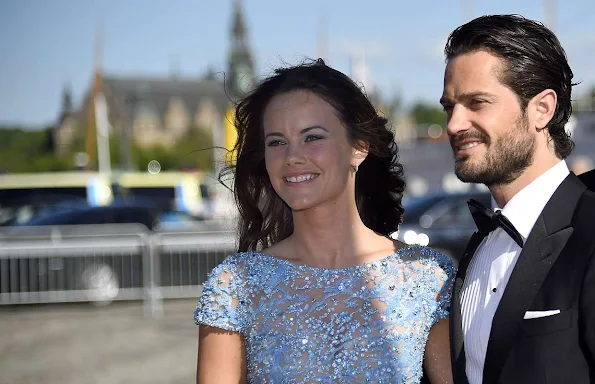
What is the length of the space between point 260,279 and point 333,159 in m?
0.50

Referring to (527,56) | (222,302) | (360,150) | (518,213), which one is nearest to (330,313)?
(222,302)

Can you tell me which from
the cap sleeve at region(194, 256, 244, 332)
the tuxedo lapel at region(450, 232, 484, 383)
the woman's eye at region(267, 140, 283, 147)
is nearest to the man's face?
the tuxedo lapel at region(450, 232, 484, 383)

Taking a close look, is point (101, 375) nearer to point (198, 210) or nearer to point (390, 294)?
point (390, 294)

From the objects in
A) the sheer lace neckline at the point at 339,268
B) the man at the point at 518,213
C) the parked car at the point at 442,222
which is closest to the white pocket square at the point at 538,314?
the man at the point at 518,213

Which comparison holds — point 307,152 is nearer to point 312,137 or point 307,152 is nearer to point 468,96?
point 312,137

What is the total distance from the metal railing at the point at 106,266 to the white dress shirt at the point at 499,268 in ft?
30.9

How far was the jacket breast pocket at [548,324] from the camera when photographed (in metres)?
2.13

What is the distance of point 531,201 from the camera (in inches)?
94.8

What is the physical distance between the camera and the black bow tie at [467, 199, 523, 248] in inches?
94.4

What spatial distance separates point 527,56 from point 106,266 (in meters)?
10.5

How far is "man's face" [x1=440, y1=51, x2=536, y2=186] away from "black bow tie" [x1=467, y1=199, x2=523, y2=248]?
0.33 feet

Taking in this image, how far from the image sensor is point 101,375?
8.48m

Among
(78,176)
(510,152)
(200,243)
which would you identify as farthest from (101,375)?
(78,176)

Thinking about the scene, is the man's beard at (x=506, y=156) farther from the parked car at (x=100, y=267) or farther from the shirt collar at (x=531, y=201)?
the parked car at (x=100, y=267)
